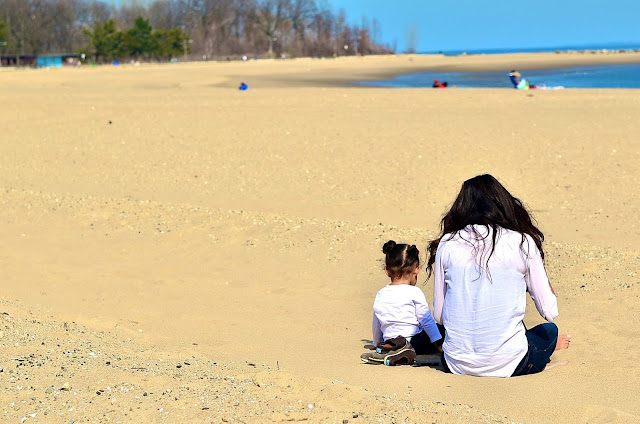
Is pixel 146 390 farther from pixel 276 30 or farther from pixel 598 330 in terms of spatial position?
pixel 276 30

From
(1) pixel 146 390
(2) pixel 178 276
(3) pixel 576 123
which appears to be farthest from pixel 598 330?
(3) pixel 576 123

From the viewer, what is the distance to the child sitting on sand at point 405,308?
17.0 ft

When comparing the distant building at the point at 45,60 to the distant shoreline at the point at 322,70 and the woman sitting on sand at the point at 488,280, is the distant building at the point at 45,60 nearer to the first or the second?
the distant shoreline at the point at 322,70

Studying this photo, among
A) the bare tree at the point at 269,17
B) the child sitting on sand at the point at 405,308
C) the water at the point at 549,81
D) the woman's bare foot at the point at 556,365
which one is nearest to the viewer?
the woman's bare foot at the point at 556,365

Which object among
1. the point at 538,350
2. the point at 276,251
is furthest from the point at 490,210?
the point at 276,251

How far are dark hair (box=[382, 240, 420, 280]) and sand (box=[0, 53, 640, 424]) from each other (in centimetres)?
65

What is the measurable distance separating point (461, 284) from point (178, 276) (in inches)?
158

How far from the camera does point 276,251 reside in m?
8.68

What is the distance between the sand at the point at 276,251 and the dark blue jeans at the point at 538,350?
0.09 m

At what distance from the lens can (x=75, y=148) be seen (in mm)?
16203

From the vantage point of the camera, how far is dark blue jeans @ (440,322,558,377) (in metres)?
4.80

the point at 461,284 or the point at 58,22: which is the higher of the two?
the point at 58,22

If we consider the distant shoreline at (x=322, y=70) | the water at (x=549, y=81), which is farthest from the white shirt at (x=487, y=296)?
the water at (x=549, y=81)

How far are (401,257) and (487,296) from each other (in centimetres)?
71
